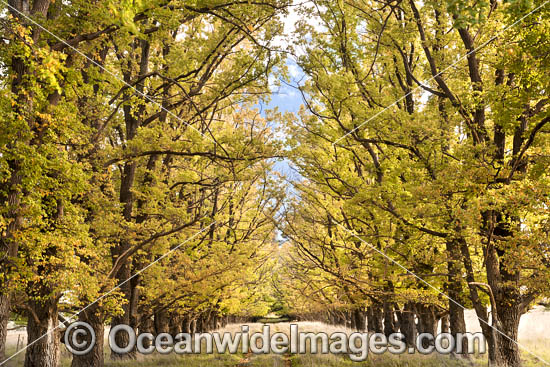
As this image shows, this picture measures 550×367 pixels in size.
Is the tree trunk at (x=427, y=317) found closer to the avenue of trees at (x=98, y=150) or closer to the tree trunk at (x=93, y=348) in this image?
the avenue of trees at (x=98, y=150)

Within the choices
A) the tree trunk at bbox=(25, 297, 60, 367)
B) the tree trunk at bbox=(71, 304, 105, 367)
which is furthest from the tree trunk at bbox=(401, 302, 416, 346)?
the tree trunk at bbox=(25, 297, 60, 367)

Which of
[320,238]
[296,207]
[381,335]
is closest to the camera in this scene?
[320,238]

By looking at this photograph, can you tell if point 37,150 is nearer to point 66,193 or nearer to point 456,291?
Answer: point 66,193

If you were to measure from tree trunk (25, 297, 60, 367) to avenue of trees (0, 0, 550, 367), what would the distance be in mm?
31

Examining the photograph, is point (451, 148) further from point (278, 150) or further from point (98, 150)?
point (98, 150)

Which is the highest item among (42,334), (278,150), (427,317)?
(278,150)

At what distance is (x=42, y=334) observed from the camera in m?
8.39

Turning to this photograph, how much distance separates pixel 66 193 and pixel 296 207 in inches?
389

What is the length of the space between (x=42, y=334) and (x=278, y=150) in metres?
7.02

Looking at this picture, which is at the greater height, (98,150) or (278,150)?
(278,150)

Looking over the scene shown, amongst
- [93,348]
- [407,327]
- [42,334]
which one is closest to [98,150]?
[42,334]

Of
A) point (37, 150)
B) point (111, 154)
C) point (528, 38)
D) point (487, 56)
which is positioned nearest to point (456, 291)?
point (487, 56)

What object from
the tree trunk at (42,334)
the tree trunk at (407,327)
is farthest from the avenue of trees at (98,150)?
the tree trunk at (407,327)

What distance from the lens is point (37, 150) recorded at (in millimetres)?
6637
